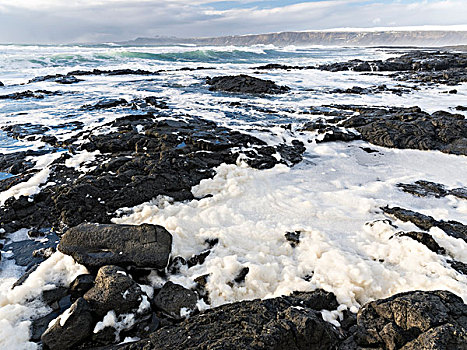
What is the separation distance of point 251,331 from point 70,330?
5.10ft

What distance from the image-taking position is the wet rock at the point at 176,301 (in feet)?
9.97

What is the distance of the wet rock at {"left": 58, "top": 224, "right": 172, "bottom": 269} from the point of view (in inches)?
136

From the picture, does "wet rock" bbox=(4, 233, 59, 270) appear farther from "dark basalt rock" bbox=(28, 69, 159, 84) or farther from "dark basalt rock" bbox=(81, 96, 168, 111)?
"dark basalt rock" bbox=(28, 69, 159, 84)

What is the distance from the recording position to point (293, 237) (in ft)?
13.5

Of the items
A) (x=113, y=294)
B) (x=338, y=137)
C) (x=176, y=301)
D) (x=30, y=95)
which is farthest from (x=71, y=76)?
(x=176, y=301)

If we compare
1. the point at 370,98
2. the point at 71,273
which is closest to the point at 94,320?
the point at 71,273

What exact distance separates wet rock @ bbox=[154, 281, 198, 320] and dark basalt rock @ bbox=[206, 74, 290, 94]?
40.2ft

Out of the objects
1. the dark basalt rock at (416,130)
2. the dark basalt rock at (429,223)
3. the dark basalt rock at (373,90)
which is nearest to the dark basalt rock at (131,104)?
the dark basalt rock at (416,130)

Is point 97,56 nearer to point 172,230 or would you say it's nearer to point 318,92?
point 318,92

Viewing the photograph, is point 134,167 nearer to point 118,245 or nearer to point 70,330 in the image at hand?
point 118,245

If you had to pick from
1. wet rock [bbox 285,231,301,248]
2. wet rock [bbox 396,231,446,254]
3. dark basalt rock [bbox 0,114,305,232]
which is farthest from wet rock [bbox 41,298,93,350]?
wet rock [bbox 396,231,446,254]

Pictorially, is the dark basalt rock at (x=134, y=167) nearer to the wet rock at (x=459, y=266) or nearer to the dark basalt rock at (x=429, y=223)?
the dark basalt rock at (x=429, y=223)

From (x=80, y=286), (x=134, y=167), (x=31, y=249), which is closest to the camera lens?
(x=80, y=286)

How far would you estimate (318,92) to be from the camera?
14367 mm
